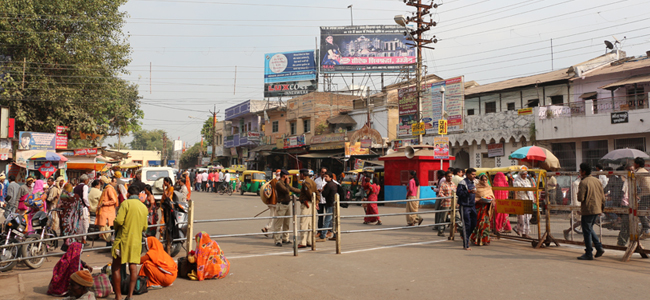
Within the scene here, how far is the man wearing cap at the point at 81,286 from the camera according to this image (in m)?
5.95

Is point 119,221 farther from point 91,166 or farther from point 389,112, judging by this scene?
point 389,112

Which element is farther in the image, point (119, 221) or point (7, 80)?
point (7, 80)

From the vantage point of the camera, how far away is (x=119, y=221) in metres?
5.96

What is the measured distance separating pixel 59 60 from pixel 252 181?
14009 mm

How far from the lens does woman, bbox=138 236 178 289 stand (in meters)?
6.54

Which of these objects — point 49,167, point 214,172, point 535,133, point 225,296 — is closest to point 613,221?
point 225,296

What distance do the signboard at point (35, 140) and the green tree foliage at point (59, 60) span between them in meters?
1.42

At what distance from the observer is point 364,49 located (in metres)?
41.8

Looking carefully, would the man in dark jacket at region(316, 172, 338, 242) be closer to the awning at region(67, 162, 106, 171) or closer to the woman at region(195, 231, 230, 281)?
the woman at region(195, 231, 230, 281)

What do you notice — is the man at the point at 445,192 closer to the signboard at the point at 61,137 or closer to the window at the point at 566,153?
the window at the point at 566,153

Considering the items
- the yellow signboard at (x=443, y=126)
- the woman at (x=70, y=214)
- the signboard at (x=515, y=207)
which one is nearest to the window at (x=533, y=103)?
the yellow signboard at (x=443, y=126)

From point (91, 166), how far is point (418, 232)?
21.7 metres

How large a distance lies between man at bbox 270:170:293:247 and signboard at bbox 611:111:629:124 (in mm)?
20627

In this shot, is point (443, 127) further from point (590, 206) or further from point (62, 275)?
point (62, 275)
